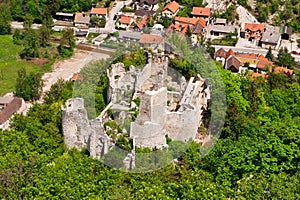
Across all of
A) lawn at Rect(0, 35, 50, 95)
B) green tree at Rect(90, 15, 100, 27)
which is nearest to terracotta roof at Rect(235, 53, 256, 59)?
green tree at Rect(90, 15, 100, 27)

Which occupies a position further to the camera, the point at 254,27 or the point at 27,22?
the point at 27,22

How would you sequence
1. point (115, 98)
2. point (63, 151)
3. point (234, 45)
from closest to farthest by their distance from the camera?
point (63, 151) < point (115, 98) < point (234, 45)

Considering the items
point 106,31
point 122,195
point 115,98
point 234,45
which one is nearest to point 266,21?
point 234,45

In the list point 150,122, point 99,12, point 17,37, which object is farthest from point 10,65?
point 150,122

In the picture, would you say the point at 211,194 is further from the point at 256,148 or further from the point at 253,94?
the point at 253,94

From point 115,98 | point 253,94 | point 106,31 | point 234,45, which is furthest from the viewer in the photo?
point 106,31

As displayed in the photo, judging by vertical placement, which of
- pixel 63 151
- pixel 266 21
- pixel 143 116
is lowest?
pixel 63 151

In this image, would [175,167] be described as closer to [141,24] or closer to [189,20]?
[189,20]

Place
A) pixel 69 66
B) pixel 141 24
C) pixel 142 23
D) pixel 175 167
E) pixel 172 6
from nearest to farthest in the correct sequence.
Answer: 1. pixel 175 167
2. pixel 69 66
3. pixel 141 24
4. pixel 142 23
5. pixel 172 6
